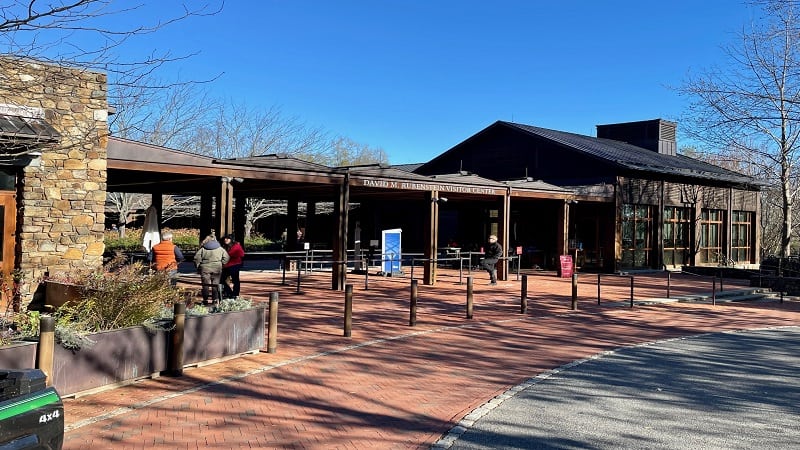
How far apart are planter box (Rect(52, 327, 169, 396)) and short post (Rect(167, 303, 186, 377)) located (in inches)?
2.9

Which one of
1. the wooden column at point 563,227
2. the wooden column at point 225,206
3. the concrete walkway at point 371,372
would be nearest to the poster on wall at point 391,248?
the concrete walkway at point 371,372

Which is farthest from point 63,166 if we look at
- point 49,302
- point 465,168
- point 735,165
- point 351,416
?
point 735,165

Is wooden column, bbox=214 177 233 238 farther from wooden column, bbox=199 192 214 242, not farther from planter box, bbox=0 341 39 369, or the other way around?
planter box, bbox=0 341 39 369

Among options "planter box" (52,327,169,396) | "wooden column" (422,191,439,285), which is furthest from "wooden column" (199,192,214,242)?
"planter box" (52,327,169,396)

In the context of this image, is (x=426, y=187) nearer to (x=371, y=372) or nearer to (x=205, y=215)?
(x=205, y=215)

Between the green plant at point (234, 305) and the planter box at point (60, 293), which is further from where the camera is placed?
the planter box at point (60, 293)

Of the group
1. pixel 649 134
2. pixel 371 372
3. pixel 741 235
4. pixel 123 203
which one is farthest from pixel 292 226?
pixel 741 235

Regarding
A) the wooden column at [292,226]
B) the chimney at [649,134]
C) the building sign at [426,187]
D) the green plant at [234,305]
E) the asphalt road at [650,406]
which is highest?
the chimney at [649,134]

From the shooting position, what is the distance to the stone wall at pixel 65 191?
11.2 meters

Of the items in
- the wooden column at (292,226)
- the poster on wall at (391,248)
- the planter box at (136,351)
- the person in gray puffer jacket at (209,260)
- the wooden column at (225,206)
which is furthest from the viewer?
the wooden column at (292,226)

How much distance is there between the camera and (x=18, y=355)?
231 inches

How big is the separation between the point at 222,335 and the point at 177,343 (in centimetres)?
90

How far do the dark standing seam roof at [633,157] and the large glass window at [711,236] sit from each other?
205 centimetres

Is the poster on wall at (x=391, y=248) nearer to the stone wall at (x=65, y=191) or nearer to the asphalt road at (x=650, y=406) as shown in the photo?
the stone wall at (x=65, y=191)
